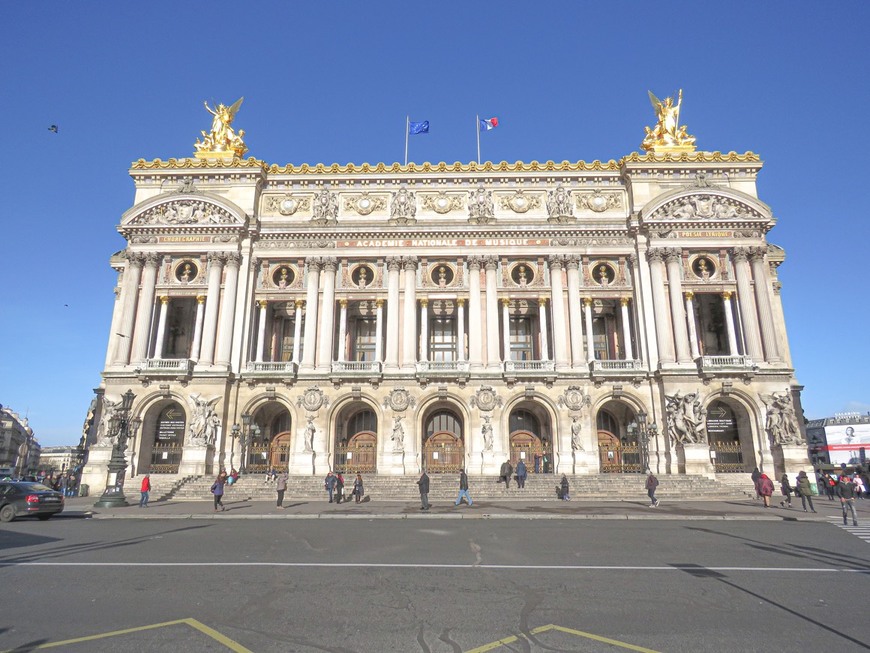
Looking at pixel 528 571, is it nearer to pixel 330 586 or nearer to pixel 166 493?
pixel 330 586

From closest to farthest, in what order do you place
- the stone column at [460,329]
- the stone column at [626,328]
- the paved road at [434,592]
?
the paved road at [434,592]
the stone column at [460,329]
the stone column at [626,328]

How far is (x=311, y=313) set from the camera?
3712 cm

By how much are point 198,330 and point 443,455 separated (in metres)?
19.4

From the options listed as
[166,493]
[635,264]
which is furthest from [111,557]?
[635,264]

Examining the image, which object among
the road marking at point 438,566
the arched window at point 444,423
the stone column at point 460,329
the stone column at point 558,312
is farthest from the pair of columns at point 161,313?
the road marking at point 438,566

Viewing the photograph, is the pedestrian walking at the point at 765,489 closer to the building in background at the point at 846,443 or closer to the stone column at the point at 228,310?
the stone column at the point at 228,310

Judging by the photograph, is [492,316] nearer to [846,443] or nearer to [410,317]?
[410,317]

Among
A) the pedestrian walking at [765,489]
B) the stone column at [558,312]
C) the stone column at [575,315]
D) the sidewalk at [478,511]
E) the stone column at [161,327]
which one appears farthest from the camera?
the stone column at [161,327]

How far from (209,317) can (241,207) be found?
872cm

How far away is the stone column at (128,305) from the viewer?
3538cm

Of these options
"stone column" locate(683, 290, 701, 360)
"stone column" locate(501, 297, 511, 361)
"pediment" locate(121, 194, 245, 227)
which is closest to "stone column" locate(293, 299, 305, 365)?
"pediment" locate(121, 194, 245, 227)

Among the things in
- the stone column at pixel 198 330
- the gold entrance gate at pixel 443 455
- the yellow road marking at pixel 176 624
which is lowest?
the yellow road marking at pixel 176 624

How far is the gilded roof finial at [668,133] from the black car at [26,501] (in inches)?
1692

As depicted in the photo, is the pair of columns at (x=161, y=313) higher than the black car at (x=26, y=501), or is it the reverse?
the pair of columns at (x=161, y=313)
